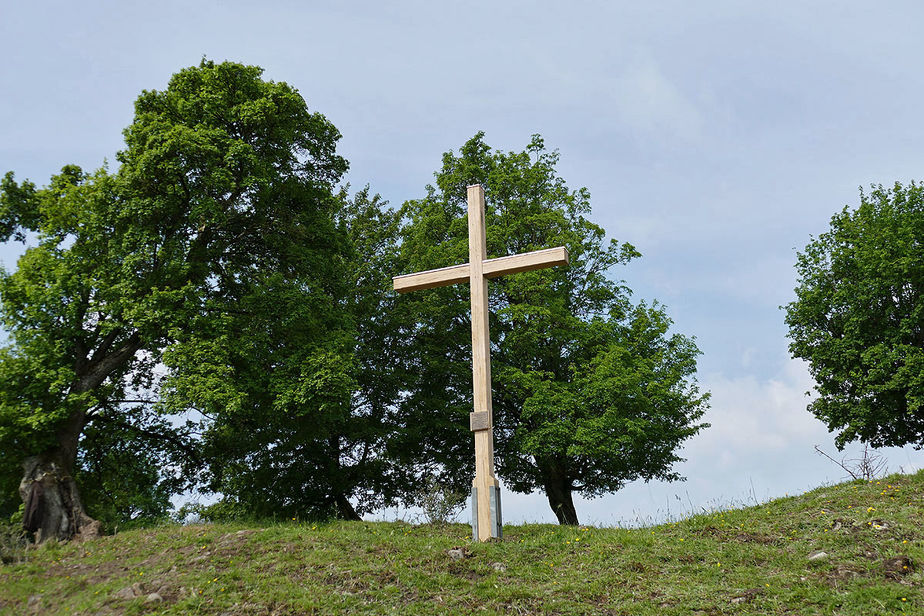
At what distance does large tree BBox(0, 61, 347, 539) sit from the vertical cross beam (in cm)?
456

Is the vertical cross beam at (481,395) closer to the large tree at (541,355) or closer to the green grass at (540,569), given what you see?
the green grass at (540,569)

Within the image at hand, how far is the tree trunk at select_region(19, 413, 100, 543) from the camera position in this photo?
14.7 m

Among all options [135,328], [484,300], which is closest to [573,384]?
[484,300]

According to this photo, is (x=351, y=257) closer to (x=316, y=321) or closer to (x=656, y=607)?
(x=316, y=321)

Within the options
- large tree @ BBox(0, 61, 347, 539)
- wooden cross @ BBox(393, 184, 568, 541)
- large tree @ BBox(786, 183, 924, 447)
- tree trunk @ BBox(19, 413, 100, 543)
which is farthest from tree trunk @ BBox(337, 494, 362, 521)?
large tree @ BBox(786, 183, 924, 447)

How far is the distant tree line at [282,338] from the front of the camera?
1546cm

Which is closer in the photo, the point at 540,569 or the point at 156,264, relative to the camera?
the point at 540,569

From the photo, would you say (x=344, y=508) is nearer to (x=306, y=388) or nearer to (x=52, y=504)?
(x=306, y=388)

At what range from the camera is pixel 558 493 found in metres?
20.1

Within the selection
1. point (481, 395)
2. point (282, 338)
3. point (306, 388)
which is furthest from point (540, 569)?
point (282, 338)

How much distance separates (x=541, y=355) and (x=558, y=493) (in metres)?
3.80

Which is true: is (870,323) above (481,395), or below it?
above

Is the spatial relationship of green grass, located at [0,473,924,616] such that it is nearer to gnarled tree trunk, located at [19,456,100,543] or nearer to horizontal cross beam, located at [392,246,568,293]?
gnarled tree trunk, located at [19,456,100,543]

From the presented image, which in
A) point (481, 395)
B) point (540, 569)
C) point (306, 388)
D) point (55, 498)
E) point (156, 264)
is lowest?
point (540, 569)
